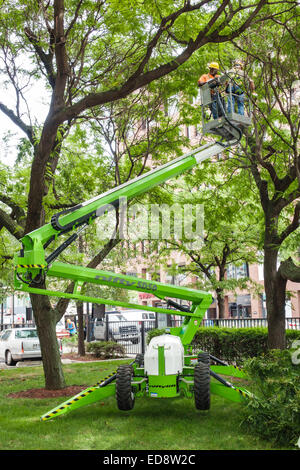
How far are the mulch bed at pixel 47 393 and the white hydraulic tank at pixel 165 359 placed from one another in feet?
12.0

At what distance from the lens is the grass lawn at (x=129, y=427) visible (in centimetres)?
658

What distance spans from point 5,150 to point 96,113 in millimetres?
3081

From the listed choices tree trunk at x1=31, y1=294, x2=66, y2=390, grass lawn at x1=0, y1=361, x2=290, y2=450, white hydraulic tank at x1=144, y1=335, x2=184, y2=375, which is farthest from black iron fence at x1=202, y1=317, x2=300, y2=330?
white hydraulic tank at x1=144, y1=335, x2=184, y2=375

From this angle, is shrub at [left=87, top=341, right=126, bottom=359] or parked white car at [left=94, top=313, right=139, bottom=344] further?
parked white car at [left=94, top=313, right=139, bottom=344]

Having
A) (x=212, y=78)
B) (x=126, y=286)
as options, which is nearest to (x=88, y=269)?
(x=126, y=286)

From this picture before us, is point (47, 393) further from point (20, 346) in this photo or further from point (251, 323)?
point (20, 346)

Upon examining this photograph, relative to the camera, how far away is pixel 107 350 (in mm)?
20156

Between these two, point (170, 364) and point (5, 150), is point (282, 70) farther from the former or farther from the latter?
point (5, 150)

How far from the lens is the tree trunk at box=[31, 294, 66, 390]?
11.5 metres

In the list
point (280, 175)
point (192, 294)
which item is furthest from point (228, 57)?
point (192, 294)

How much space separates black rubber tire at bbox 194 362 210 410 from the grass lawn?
346 mm

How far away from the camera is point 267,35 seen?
1109 cm

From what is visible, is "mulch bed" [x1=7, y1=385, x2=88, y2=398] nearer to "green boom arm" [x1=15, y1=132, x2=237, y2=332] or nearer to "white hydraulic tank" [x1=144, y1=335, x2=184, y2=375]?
"green boom arm" [x1=15, y1=132, x2=237, y2=332]

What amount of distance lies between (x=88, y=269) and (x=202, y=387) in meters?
2.79
